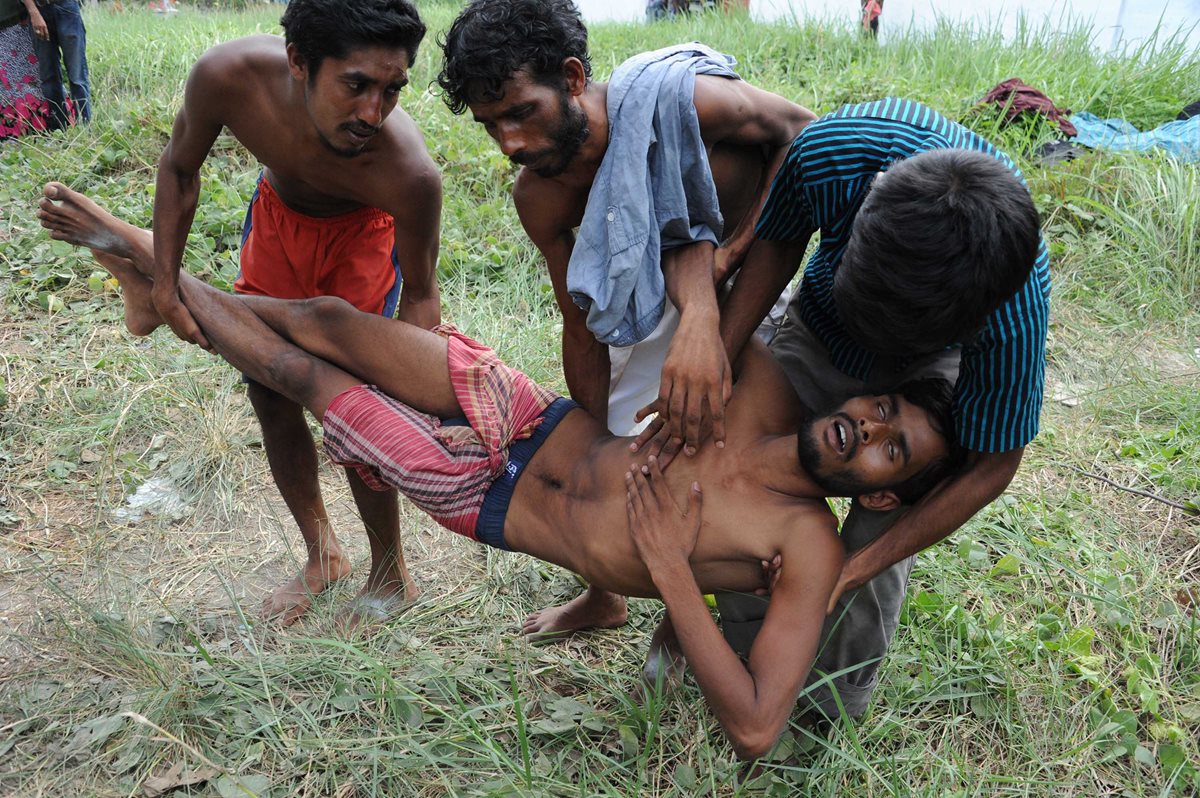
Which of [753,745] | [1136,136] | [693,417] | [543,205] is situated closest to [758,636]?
[753,745]

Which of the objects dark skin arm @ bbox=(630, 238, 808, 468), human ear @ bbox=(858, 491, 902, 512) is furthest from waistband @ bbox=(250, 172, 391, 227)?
human ear @ bbox=(858, 491, 902, 512)

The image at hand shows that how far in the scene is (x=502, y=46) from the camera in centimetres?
200

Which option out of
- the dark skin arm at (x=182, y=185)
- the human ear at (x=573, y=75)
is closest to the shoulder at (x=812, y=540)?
the human ear at (x=573, y=75)

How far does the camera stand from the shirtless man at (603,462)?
6.49 ft

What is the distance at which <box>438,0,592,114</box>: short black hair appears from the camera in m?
2.00

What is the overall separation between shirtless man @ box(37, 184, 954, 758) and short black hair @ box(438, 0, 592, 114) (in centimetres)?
60

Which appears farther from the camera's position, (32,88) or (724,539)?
(32,88)

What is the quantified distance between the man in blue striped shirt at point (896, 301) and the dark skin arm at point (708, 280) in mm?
131

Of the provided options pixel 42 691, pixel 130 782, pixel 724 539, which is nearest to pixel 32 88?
pixel 42 691

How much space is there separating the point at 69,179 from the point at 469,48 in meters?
4.19

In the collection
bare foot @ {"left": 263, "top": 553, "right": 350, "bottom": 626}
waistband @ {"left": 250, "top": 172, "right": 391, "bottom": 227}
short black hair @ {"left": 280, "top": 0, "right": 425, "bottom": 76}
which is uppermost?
short black hair @ {"left": 280, "top": 0, "right": 425, "bottom": 76}

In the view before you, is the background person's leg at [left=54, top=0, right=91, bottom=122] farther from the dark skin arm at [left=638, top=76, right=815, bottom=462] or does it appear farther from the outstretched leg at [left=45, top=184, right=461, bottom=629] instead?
the dark skin arm at [left=638, top=76, right=815, bottom=462]

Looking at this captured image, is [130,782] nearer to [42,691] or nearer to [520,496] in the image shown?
[42,691]

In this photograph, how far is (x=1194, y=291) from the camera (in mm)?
4383
